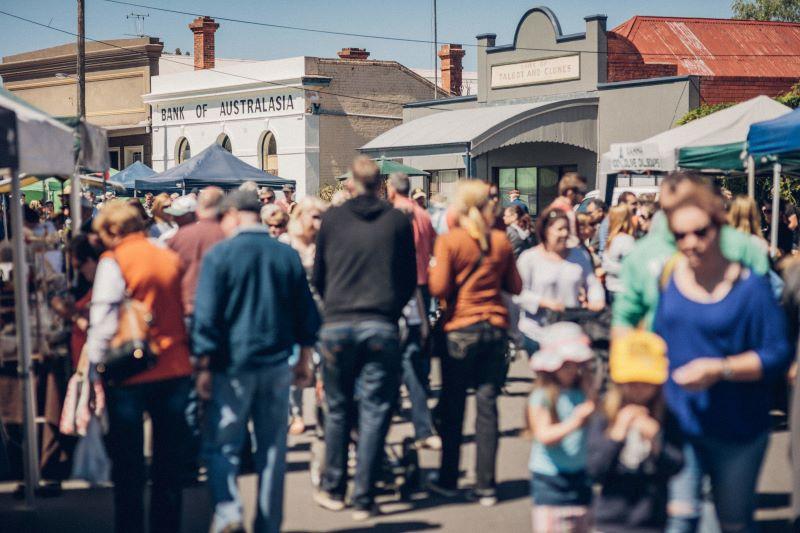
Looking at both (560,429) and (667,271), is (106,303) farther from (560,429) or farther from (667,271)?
(667,271)

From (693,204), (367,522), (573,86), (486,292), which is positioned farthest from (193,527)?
(573,86)

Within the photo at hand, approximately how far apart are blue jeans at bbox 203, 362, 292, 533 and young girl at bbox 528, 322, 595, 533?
4.45 ft

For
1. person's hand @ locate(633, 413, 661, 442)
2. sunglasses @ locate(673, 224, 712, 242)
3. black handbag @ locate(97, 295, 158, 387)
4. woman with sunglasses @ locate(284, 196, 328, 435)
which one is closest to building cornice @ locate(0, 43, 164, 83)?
woman with sunglasses @ locate(284, 196, 328, 435)

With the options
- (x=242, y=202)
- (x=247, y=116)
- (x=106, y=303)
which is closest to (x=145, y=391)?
(x=106, y=303)

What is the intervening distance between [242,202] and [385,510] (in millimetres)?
2064

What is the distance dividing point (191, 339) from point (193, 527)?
1260 millimetres

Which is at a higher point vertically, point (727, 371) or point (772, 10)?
point (772, 10)

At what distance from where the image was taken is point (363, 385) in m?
6.29

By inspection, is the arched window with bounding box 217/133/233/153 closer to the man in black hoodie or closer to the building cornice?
the building cornice

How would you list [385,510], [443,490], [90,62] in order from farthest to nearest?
1. [90,62]
2. [443,490]
3. [385,510]

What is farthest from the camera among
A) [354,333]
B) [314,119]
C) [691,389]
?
[314,119]

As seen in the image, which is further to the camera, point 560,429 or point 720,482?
point 560,429

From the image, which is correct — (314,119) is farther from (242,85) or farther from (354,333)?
(354,333)

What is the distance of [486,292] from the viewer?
6.62 metres
